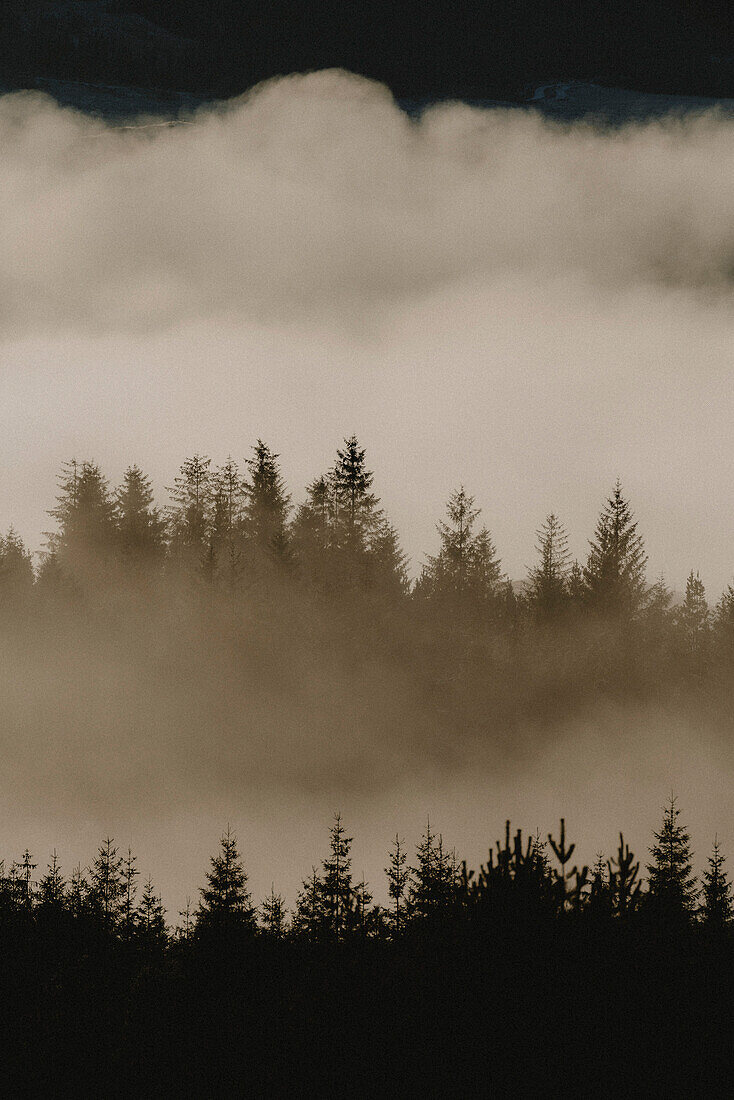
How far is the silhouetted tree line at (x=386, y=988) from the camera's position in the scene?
10.6 meters

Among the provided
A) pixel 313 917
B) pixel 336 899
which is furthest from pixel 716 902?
pixel 313 917

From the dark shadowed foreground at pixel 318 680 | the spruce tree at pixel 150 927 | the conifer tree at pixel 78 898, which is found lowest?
the spruce tree at pixel 150 927

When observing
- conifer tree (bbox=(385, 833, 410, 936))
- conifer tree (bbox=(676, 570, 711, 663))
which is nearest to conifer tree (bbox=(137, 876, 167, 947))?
conifer tree (bbox=(385, 833, 410, 936))

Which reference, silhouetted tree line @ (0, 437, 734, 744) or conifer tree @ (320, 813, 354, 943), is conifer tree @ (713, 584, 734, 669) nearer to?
silhouetted tree line @ (0, 437, 734, 744)

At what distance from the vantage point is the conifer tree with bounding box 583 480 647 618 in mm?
62625

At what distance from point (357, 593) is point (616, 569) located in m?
18.3

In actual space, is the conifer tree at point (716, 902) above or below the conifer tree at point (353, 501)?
below

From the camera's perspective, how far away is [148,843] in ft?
228

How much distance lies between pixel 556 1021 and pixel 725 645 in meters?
60.9

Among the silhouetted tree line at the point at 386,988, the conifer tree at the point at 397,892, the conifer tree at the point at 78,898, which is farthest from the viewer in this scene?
the conifer tree at the point at 78,898

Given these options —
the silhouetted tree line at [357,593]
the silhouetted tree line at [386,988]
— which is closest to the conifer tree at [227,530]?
the silhouetted tree line at [357,593]

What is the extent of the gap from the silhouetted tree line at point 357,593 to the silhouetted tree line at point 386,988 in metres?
19.8

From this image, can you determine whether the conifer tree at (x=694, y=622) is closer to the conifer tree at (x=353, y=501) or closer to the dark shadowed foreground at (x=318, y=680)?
the dark shadowed foreground at (x=318, y=680)

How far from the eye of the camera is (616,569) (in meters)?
63.1
